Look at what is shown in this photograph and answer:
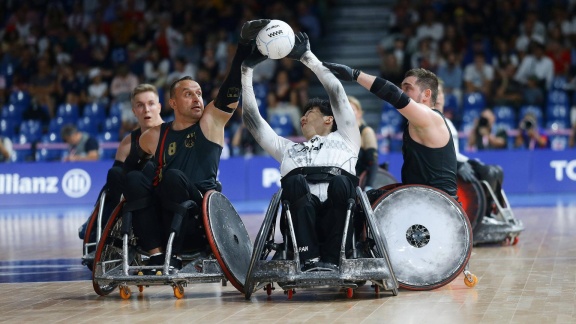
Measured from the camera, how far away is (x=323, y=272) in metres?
8.16

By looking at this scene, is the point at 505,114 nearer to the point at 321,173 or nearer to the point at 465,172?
the point at 465,172

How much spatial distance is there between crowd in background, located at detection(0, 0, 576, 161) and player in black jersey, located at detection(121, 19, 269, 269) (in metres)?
11.9

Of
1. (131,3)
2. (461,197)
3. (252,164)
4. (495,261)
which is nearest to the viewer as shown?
(495,261)

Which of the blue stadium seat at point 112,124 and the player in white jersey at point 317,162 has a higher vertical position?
the blue stadium seat at point 112,124

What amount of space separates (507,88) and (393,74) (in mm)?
2411

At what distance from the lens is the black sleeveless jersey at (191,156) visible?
29.8ft

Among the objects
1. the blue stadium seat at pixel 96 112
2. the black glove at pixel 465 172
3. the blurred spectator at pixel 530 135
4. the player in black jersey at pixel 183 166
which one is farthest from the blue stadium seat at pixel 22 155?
the player in black jersey at pixel 183 166

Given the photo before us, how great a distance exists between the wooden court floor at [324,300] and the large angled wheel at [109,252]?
135 millimetres

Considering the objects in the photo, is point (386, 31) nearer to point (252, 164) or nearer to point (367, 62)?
point (367, 62)

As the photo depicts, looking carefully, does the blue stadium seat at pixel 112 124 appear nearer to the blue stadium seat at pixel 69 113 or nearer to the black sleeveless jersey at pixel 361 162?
the blue stadium seat at pixel 69 113

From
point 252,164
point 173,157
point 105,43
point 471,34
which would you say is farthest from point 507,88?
point 173,157

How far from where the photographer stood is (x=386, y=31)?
2520 centimetres

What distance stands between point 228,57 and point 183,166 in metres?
15.4

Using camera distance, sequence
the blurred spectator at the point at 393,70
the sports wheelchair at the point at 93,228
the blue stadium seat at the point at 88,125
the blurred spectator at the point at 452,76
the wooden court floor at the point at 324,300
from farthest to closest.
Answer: the blue stadium seat at the point at 88,125 → the blurred spectator at the point at 393,70 → the blurred spectator at the point at 452,76 → the sports wheelchair at the point at 93,228 → the wooden court floor at the point at 324,300
